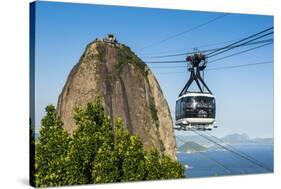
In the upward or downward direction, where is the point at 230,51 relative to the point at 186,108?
upward

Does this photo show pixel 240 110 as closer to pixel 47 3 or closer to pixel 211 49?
pixel 211 49

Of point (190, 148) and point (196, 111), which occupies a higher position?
point (196, 111)

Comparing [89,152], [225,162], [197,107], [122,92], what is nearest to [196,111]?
[197,107]

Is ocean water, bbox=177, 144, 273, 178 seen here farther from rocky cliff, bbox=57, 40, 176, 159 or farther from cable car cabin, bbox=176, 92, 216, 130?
cable car cabin, bbox=176, 92, 216, 130

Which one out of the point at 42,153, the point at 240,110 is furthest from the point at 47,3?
the point at 240,110

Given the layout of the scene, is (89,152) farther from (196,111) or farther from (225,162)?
(225,162)
